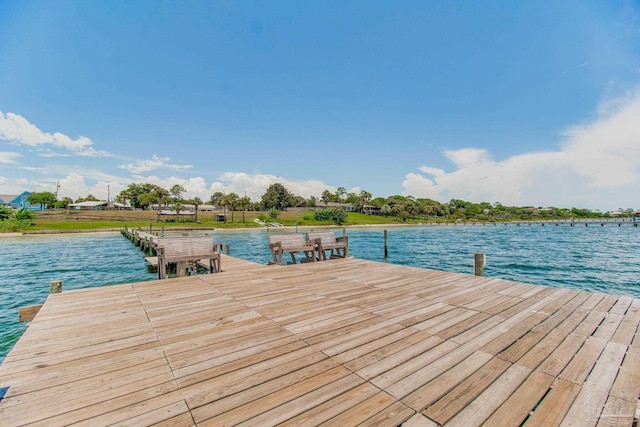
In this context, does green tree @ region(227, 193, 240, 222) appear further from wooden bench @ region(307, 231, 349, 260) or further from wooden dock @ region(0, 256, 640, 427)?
wooden dock @ region(0, 256, 640, 427)

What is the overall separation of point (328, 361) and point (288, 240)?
6.27 metres

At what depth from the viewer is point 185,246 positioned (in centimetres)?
683

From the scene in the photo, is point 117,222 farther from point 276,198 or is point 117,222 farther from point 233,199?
point 276,198

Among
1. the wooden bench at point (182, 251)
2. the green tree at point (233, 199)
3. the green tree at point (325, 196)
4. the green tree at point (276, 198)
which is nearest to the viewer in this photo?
the wooden bench at point (182, 251)

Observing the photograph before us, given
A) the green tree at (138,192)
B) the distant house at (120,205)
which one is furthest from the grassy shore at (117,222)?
the distant house at (120,205)

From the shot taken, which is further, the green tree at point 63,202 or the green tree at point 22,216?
the green tree at point 63,202

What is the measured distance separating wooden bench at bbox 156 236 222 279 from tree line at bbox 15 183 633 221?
65.5 meters

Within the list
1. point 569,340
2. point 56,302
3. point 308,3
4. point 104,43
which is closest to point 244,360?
point 569,340

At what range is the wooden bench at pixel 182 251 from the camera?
21.4 feet

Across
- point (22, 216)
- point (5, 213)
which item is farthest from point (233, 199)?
point (5, 213)

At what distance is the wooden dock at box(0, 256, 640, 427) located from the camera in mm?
1791

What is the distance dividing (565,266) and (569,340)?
18.9 meters

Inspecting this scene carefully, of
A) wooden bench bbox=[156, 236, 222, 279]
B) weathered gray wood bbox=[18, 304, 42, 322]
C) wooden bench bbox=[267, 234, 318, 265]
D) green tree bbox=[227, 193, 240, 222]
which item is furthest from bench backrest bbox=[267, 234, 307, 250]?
green tree bbox=[227, 193, 240, 222]

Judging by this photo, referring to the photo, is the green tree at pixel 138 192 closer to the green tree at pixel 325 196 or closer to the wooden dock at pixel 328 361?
the green tree at pixel 325 196
